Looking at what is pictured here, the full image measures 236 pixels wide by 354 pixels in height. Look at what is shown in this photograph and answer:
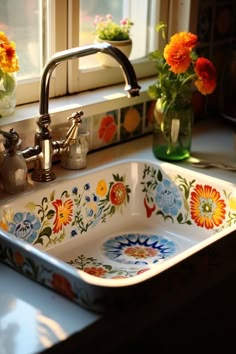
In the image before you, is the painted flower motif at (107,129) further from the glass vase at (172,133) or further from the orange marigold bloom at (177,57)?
the orange marigold bloom at (177,57)

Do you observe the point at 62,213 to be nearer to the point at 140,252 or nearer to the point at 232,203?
the point at 140,252

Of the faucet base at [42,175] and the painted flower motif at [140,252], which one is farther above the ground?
the faucet base at [42,175]

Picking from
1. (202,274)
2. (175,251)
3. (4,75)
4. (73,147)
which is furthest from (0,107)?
(202,274)

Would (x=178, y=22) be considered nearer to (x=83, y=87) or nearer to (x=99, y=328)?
(x=83, y=87)

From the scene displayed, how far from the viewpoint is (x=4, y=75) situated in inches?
60.8

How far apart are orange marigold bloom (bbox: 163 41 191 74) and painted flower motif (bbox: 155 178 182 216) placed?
0.27 meters

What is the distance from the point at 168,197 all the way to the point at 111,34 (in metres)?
0.49

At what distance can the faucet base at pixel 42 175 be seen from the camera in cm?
156


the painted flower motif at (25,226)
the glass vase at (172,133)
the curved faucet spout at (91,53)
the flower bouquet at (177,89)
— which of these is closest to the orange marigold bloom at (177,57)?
the flower bouquet at (177,89)

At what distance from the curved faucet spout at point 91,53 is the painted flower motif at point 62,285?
43 centimetres

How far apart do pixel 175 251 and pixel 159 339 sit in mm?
417

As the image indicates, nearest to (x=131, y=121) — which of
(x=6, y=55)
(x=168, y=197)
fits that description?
(x=168, y=197)

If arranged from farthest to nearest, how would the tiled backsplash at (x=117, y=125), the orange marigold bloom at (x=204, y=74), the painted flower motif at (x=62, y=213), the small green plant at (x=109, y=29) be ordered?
the small green plant at (x=109, y=29) < the tiled backsplash at (x=117, y=125) < the orange marigold bloom at (x=204, y=74) < the painted flower motif at (x=62, y=213)

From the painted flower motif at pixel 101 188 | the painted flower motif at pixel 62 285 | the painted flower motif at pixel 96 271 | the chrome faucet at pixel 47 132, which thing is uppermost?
the chrome faucet at pixel 47 132
